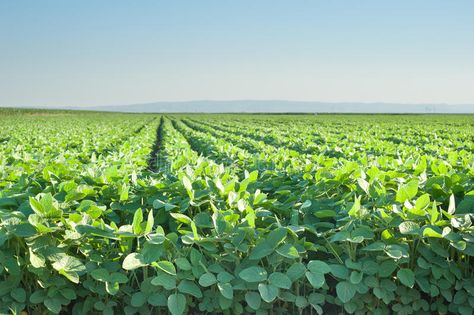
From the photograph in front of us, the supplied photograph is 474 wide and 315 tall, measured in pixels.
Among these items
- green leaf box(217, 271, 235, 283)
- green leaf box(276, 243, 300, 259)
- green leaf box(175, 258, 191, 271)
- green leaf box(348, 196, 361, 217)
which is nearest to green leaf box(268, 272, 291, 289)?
green leaf box(276, 243, 300, 259)

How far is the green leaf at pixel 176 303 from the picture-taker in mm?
2215

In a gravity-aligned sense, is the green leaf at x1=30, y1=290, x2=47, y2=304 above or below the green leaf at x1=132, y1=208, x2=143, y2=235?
below

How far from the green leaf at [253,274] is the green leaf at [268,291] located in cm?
3

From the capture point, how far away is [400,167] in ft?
13.5

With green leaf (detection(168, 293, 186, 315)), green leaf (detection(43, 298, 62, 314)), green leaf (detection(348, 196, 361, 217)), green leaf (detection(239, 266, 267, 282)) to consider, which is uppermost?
green leaf (detection(348, 196, 361, 217))

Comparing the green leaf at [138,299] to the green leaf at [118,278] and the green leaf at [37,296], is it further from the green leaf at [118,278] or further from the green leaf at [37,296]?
the green leaf at [37,296]

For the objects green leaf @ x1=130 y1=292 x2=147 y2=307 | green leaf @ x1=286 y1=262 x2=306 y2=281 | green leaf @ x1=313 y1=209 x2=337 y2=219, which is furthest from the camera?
green leaf @ x1=313 y1=209 x2=337 y2=219

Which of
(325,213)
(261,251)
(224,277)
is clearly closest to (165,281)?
(224,277)

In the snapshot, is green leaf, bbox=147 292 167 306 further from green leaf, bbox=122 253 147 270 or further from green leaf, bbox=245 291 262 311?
green leaf, bbox=245 291 262 311

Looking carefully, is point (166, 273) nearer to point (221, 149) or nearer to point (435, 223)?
point (435, 223)

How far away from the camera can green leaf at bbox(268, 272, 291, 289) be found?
2.22m

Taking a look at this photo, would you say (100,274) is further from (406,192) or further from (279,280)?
(406,192)

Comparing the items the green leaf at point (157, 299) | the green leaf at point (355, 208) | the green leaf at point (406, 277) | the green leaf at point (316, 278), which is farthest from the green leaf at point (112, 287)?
the green leaf at point (406, 277)

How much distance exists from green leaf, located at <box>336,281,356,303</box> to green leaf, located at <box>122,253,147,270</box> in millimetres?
1032
